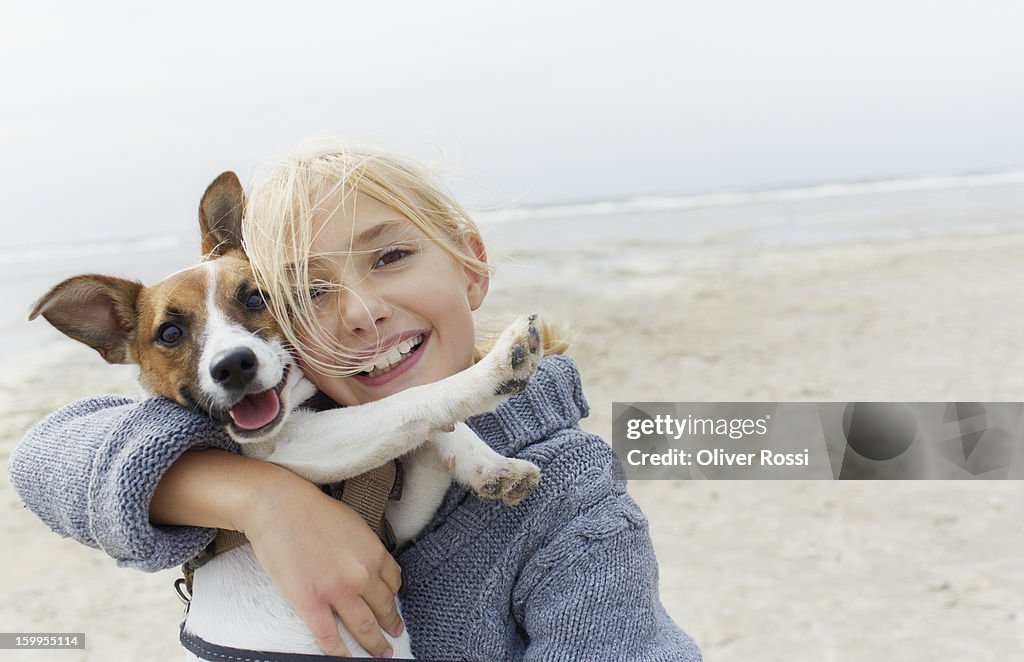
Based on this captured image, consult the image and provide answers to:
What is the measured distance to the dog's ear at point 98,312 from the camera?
195 cm

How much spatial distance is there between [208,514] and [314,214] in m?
0.67

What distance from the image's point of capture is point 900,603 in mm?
3549

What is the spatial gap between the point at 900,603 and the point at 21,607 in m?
3.91

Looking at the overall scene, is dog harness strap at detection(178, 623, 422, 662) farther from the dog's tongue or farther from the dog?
the dog's tongue

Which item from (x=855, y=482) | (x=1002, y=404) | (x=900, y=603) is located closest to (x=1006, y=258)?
(x=1002, y=404)

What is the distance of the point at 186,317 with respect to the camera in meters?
1.94

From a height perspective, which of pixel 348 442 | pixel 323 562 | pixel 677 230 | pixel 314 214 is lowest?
pixel 677 230

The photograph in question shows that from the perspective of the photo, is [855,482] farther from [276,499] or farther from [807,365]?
[276,499]

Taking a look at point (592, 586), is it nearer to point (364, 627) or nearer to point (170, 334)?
point (364, 627)

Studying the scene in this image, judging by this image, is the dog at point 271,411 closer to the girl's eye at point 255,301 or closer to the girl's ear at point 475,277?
the girl's eye at point 255,301

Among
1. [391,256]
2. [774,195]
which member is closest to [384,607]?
[391,256]

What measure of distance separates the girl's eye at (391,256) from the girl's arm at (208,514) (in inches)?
19.4

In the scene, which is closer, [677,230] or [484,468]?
[484,468]

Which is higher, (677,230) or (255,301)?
(255,301)
